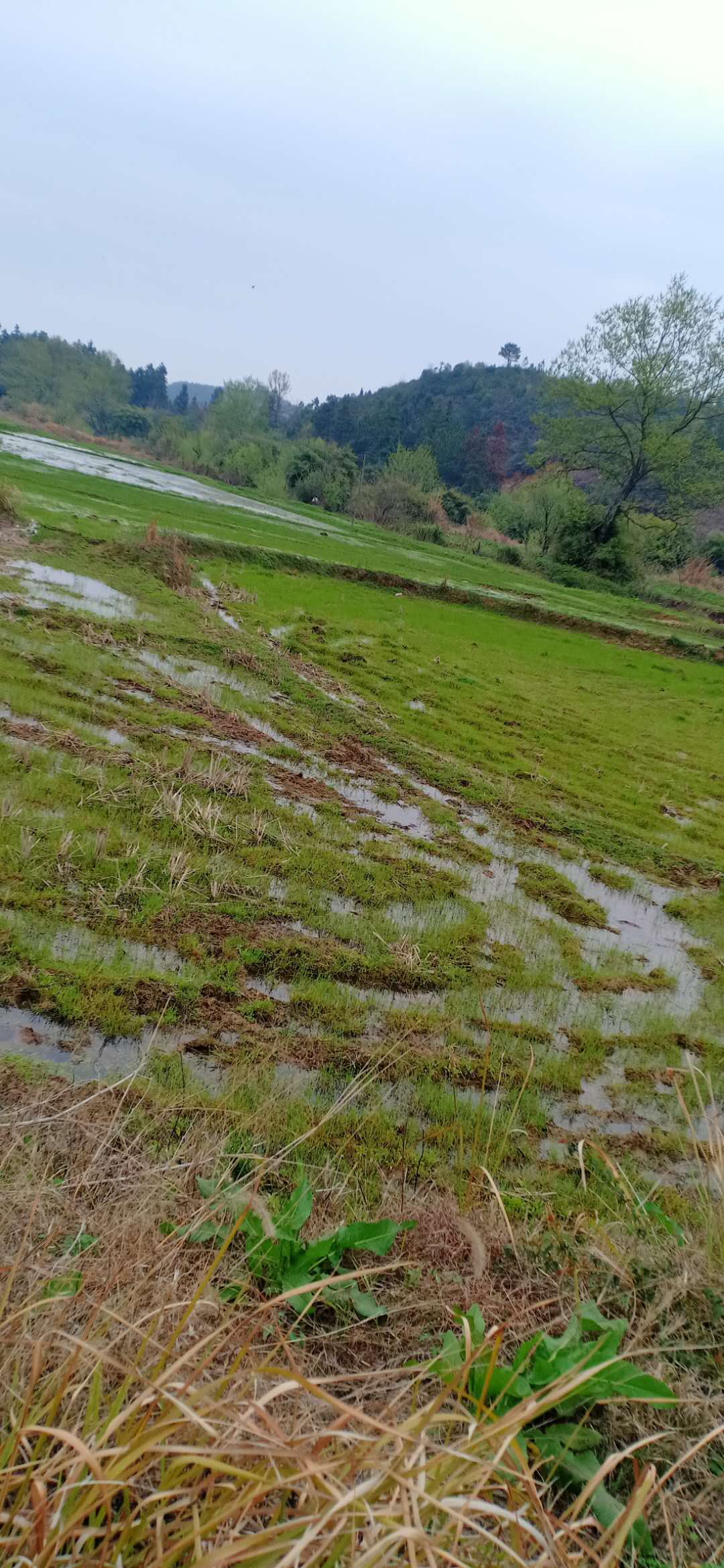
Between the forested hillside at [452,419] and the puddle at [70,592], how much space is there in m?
69.3

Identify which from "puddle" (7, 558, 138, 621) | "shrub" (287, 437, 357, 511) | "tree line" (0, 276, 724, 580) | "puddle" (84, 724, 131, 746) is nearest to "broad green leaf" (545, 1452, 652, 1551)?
"puddle" (84, 724, 131, 746)

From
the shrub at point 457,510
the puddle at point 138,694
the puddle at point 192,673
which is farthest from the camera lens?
the shrub at point 457,510

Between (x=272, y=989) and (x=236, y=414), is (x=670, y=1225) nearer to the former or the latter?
(x=272, y=989)

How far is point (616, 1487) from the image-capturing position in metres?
2.10

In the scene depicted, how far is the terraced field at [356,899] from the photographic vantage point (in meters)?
4.17

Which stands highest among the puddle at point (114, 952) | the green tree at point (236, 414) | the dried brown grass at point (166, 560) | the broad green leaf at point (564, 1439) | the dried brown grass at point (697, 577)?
the green tree at point (236, 414)

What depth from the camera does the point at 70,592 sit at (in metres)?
14.0

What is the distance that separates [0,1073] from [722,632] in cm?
3379

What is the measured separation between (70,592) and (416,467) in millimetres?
50986

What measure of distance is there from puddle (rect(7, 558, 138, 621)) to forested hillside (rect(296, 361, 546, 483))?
227 feet

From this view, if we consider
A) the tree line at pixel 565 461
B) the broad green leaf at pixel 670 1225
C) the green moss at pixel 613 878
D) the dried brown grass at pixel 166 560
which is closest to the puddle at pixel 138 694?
the green moss at pixel 613 878

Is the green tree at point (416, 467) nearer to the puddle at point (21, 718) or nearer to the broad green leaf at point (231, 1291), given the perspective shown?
the puddle at point (21, 718)

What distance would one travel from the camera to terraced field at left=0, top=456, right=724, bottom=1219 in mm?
4172

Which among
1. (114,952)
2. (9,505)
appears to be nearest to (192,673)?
(114,952)
